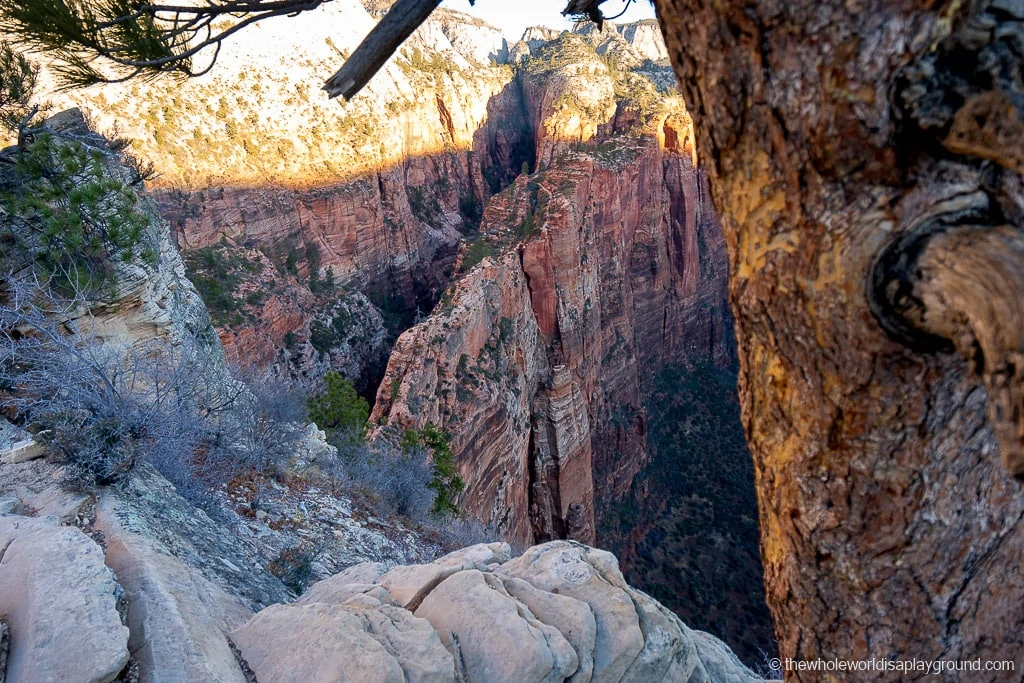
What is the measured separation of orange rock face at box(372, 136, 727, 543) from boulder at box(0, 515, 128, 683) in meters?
7.94

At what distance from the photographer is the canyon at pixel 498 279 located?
12953 mm

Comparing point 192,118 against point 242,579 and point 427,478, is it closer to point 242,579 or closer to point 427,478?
point 427,478

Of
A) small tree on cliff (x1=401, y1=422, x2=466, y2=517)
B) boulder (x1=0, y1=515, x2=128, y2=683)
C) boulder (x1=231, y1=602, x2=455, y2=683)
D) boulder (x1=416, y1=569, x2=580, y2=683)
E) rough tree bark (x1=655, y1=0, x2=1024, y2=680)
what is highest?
rough tree bark (x1=655, y1=0, x2=1024, y2=680)

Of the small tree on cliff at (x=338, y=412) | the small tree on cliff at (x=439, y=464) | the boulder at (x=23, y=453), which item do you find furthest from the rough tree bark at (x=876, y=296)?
the small tree on cliff at (x=338, y=412)

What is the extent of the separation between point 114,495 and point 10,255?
3233 millimetres

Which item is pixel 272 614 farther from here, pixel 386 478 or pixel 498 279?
pixel 498 279

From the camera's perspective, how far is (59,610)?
77.6 inches

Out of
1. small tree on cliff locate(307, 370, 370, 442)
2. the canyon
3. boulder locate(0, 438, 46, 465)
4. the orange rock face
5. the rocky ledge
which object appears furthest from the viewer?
the canyon

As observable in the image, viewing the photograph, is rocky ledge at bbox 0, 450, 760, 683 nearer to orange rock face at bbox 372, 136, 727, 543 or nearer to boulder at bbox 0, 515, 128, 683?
boulder at bbox 0, 515, 128, 683

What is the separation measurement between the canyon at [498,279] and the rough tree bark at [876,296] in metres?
9.29

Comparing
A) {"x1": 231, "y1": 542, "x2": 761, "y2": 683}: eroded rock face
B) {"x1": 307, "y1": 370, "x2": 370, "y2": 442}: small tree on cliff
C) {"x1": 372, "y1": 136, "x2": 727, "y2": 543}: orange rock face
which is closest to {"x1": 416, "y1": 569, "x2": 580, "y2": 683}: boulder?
{"x1": 231, "y1": 542, "x2": 761, "y2": 683}: eroded rock face

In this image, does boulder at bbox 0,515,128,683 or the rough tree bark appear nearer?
the rough tree bark

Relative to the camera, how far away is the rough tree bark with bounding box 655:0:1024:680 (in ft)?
2.95

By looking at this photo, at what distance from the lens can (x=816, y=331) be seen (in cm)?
114
